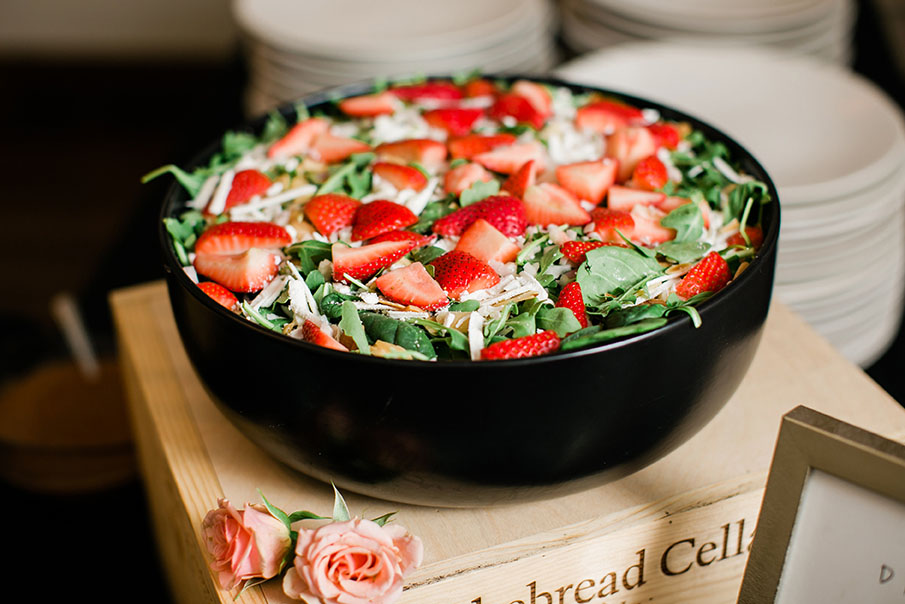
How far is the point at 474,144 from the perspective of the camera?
101cm

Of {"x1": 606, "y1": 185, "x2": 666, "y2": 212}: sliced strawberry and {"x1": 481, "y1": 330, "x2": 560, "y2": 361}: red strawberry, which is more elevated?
{"x1": 481, "y1": 330, "x2": 560, "y2": 361}: red strawberry

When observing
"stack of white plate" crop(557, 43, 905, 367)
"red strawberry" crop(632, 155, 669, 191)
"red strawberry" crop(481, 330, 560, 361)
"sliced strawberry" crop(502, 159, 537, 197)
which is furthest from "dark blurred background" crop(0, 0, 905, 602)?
"red strawberry" crop(481, 330, 560, 361)

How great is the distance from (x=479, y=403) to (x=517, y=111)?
1.75 ft

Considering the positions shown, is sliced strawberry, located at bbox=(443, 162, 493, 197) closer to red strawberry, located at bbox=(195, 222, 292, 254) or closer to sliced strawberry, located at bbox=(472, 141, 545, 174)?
sliced strawberry, located at bbox=(472, 141, 545, 174)

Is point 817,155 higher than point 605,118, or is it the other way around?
point 605,118

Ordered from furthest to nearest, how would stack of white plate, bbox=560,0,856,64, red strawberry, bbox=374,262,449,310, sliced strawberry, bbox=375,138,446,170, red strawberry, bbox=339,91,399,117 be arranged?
stack of white plate, bbox=560,0,856,64
red strawberry, bbox=339,91,399,117
sliced strawberry, bbox=375,138,446,170
red strawberry, bbox=374,262,449,310

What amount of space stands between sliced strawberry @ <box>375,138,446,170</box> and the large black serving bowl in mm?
319

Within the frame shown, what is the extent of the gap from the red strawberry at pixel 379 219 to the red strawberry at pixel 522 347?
218 millimetres

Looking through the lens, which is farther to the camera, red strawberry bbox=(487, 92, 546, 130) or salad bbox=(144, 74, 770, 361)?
red strawberry bbox=(487, 92, 546, 130)

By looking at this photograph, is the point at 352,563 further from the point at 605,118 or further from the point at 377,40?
the point at 377,40

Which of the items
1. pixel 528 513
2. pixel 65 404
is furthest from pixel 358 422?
pixel 65 404

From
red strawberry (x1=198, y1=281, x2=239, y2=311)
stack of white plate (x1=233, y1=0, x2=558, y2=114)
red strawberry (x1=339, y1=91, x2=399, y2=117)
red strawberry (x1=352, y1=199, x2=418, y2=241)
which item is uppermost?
red strawberry (x1=352, y1=199, x2=418, y2=241)

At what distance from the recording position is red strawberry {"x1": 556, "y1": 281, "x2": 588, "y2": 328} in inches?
29.2

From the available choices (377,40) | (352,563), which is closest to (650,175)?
(352,563)
